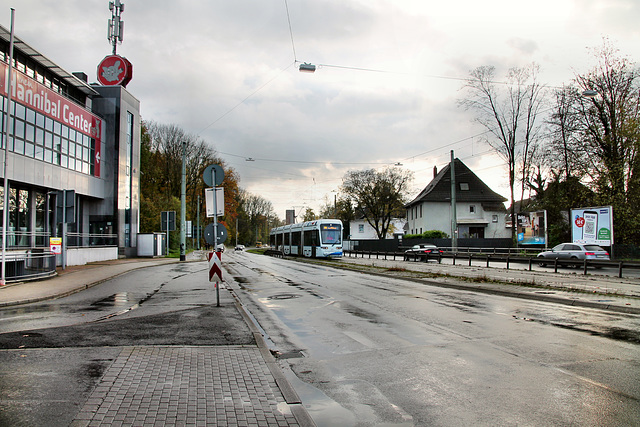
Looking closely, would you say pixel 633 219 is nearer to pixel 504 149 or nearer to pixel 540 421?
pixel 504 149

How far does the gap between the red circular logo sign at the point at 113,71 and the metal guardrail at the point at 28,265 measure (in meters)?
23.9

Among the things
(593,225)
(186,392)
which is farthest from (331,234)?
(186,392)

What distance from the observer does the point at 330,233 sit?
135 ft

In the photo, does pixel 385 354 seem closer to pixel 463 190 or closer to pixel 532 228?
pixel 532 228

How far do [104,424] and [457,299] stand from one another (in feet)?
37.1

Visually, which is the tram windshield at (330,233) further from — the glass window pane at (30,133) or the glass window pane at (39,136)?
the glass window pane at (30,133)

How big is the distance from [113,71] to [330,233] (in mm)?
22579

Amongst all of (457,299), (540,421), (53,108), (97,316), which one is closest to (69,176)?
(53,108)

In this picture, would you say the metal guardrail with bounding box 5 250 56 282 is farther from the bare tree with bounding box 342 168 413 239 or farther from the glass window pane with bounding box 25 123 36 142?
the bare tree with bounding box 342 168 413 239

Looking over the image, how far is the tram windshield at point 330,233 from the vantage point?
134 ft

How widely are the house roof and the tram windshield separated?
27479 millimetres

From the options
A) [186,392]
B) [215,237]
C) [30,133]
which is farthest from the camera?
[30,133]

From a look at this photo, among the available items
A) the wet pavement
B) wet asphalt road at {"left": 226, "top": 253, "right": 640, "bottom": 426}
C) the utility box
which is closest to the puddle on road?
wet asphalt road at {"left": 226, "top": 253, "right": 640, "bottom": 426}

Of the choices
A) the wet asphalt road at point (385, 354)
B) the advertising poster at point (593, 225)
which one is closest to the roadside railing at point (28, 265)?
the wet asphalt road at point (385, 354)
